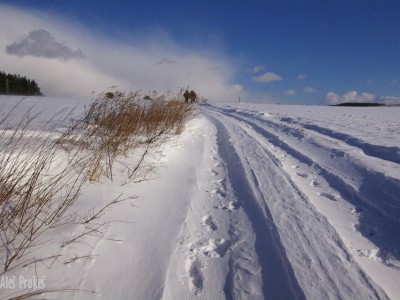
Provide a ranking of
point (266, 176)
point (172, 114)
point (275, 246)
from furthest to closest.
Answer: point (172, 114)
point (266, 176)
point (275, 246)

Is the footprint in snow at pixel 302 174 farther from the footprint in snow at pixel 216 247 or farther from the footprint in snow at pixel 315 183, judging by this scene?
the footprint in snow at pixel 216 247

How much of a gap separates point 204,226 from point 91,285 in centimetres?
92

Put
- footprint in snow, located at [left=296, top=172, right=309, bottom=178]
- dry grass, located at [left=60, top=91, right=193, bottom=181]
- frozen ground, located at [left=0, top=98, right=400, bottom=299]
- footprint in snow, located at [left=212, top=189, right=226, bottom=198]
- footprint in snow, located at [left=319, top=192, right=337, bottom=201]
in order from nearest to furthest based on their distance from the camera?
1. frozen ground, located at [left=0, top=98, right=400, bottom=299]
2. footprint in snow, located at [left=319, top=192, right=337, bottom=201]
3. footprint in snow, located at [left=212, top=189, right=226, bottom=198]
4. dry grass, located at [left=60, top=91, right=193, bottom=181]
5. footprint in snow, located at [left=296, top=172, right=309, bottom=178]

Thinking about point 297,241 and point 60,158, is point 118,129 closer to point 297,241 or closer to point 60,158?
point 60,158

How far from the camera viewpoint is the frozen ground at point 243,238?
1483 mm

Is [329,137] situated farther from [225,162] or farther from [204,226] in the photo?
[204,226]

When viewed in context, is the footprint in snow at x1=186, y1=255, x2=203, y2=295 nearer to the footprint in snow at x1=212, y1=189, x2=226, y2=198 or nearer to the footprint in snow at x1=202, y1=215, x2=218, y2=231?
the footprint in snow at x1=202, y1=215, x2=218, y2=231

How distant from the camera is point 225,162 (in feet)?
13.0

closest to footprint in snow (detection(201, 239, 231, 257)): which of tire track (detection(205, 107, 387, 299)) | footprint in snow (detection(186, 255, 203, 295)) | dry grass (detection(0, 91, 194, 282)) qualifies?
footprint in snow (detection(186, 255, 203, 295))

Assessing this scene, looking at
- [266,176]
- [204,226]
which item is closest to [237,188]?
[266,176]

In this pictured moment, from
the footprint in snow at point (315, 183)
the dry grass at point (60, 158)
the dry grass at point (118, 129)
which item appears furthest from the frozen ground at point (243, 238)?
the dry grass at point (118, 129)

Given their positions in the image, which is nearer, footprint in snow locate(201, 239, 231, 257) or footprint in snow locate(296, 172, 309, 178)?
footprint in snow locate(201, 239, 231, 257)

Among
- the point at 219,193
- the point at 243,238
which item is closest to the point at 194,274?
the point at 243,238

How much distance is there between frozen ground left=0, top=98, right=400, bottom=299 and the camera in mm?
1483
